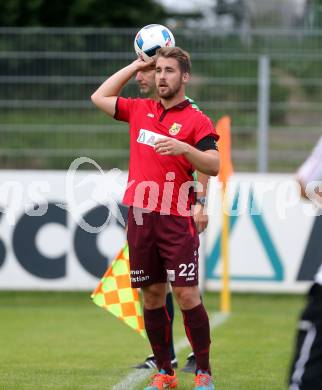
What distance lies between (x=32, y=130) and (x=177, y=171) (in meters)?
7.50

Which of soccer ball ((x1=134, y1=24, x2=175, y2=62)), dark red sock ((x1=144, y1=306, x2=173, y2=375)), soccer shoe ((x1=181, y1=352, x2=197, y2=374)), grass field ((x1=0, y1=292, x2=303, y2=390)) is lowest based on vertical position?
grass field ((x1=0, y1=292, x2=303, y2=390))

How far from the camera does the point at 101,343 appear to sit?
9.03 metres

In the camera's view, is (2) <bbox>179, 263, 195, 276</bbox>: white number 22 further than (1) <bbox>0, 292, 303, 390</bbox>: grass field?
No

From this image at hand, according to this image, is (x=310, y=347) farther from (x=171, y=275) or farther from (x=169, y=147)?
(x=171, y=275)

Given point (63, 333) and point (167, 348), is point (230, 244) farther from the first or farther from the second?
point (167, 348)

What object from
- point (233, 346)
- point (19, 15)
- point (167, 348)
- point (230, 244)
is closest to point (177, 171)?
point (167, 348)

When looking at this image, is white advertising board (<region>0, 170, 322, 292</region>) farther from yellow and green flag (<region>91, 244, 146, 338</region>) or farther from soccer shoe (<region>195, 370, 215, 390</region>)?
soccer shoe (<region>195, 370, 215, 390</region>)

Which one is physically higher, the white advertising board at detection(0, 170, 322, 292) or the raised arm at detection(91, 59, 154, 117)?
the raised arm at detection(91, 59, 154, 117)

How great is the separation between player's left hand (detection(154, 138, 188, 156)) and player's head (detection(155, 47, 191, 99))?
1.85 feet

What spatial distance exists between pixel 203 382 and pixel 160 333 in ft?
1.44

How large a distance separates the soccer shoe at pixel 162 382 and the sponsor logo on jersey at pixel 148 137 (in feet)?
4.78

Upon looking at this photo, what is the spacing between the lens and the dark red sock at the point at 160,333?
6.51 meters

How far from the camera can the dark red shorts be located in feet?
20.3

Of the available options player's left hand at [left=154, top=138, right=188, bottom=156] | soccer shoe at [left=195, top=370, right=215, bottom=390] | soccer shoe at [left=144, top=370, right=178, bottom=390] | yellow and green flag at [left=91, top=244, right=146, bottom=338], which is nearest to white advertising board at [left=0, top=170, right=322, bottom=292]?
yellow and green flag at [left=91, top=244, right=146, bottom=338]
